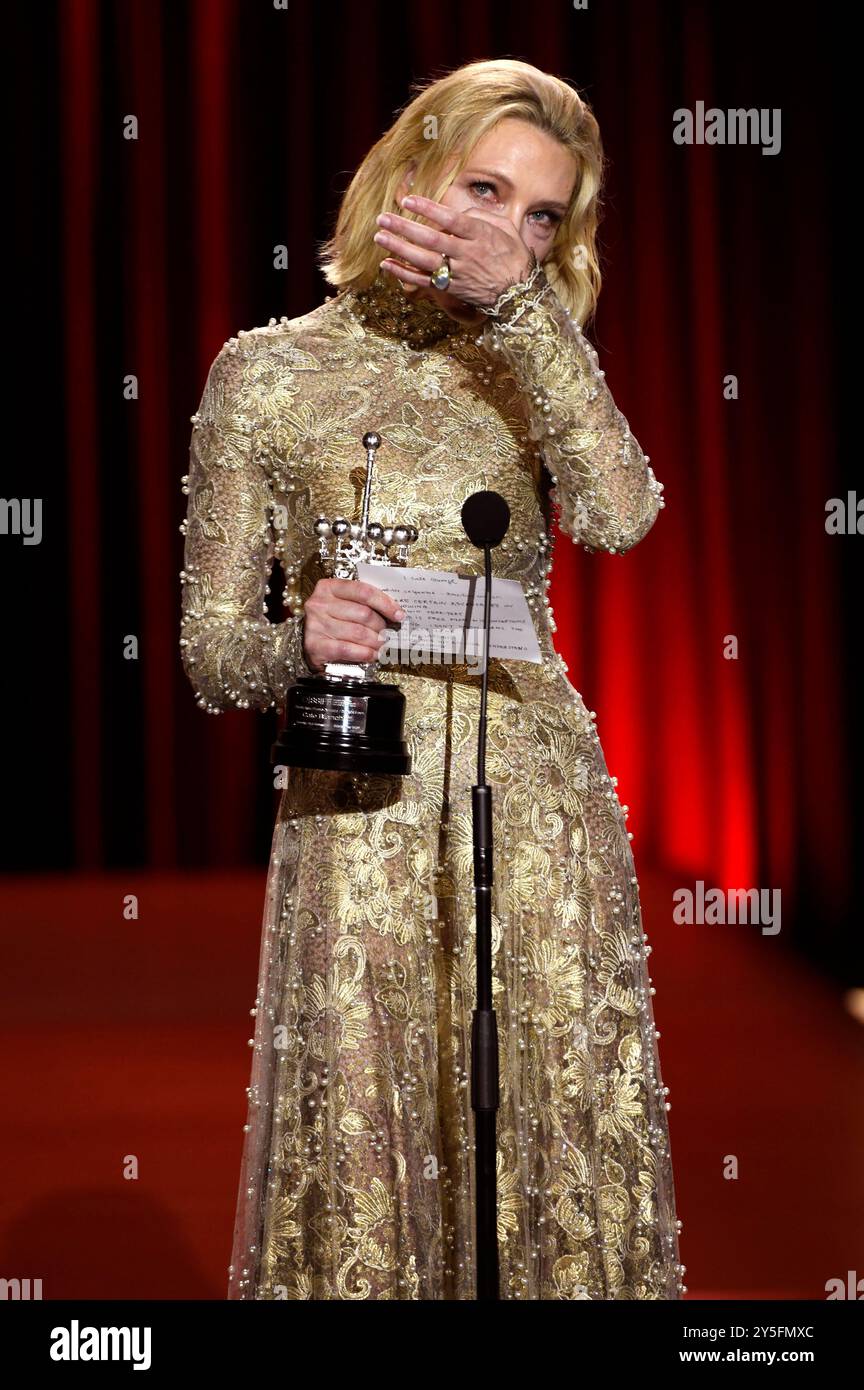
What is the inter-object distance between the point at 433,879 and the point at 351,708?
23 cm

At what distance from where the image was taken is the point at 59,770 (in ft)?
21.2

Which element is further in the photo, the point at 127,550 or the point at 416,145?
the point at 127,550

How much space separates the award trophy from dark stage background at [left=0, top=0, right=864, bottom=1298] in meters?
3.25

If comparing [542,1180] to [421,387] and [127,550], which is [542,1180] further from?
[127,550]

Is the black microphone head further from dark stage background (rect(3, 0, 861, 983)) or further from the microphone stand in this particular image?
dark stage background (rect(3, 0, 861, 983))

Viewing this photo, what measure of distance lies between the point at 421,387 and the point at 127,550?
4854mm

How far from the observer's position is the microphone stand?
1374mm

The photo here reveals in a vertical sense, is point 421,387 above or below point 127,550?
below

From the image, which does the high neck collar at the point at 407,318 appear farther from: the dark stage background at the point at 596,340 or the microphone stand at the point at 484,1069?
the dark stage background at the point at 596,340

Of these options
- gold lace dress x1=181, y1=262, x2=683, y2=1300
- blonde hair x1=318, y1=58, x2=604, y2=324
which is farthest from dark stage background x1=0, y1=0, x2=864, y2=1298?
blonde hair x1=318, y1=58, x2=604, y2=324

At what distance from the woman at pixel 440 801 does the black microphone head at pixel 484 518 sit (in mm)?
116

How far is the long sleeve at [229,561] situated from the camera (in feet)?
5.40

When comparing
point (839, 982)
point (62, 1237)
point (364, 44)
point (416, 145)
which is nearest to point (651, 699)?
point (839, 982)
